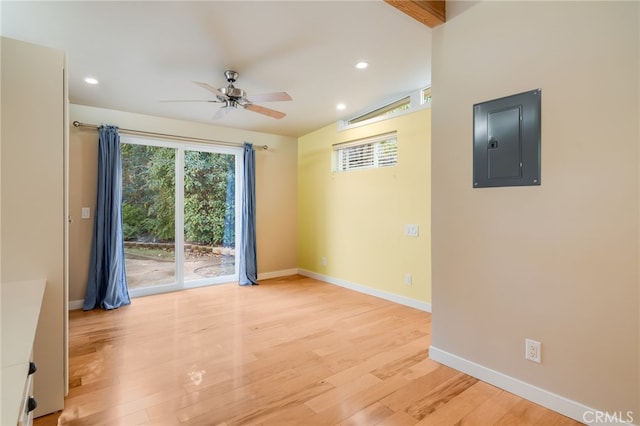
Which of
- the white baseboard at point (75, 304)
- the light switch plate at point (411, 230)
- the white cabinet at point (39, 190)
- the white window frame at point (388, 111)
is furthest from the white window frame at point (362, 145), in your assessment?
the white baseboard at point (75, 304)

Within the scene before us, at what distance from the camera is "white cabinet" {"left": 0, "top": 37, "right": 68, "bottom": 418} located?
1745mm

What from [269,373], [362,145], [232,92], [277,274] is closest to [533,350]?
[269,373]

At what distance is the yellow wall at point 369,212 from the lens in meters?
3.81

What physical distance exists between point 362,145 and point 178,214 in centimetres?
290

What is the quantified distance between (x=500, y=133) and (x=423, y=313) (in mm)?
2319

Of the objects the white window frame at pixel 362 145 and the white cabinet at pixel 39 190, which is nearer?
the white cabinet at pixel 39 190

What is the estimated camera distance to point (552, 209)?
1.91 m

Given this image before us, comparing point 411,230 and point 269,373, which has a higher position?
point 411,230

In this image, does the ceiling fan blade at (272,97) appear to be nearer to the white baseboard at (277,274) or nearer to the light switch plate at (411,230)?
the light switch plate at (411,230)

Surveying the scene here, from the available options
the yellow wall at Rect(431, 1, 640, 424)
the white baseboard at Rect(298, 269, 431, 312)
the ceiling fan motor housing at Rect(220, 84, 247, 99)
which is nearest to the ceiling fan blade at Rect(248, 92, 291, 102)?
the ceiling fan motor housing at Rect(220, 84, 247, 99)

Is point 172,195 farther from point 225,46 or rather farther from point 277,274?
point 225,46

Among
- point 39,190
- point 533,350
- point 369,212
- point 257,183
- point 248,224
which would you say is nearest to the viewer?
point 39,190

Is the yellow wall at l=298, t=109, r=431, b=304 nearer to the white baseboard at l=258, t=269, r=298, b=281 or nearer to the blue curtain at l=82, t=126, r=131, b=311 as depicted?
the white baseboard at l=258, t=269, r=298, b=281

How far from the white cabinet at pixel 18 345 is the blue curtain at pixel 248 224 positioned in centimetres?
327
